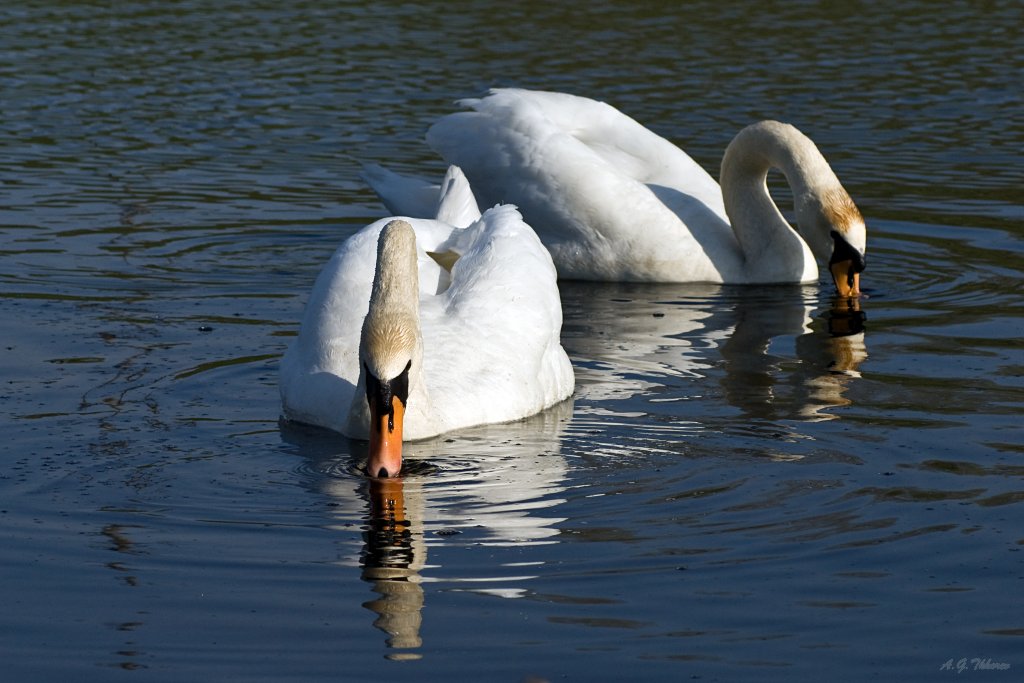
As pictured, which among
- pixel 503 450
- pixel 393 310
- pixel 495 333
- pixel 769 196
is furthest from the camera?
pixel 769 196

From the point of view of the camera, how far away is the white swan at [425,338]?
23.2ft

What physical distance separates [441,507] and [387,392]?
19.9 inches

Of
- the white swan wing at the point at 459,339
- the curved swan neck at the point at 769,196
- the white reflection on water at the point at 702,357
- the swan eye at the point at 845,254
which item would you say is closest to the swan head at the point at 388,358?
the white swan wing at the point at 459,339

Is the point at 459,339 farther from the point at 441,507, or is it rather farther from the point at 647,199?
the point at 647,199

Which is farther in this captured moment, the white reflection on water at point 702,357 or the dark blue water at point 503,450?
the white reflection on water at point 702,357

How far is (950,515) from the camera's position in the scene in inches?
264

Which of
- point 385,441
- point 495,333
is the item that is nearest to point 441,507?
point 385,441

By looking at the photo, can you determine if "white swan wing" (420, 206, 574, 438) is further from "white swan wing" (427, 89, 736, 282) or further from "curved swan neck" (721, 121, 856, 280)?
"curved swan neck" (721, 121, 856, 280)

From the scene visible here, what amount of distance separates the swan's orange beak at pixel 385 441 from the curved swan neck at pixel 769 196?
214 inches

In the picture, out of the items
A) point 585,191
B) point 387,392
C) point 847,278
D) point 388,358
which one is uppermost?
point 585,191

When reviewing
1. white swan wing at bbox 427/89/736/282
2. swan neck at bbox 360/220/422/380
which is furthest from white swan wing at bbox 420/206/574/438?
white swan wing at bbox 427/89/736/282

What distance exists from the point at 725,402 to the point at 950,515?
203 cm

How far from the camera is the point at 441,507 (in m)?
6.78

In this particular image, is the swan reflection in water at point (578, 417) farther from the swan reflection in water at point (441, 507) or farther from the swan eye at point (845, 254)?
the swan eye at point (845, 254)
